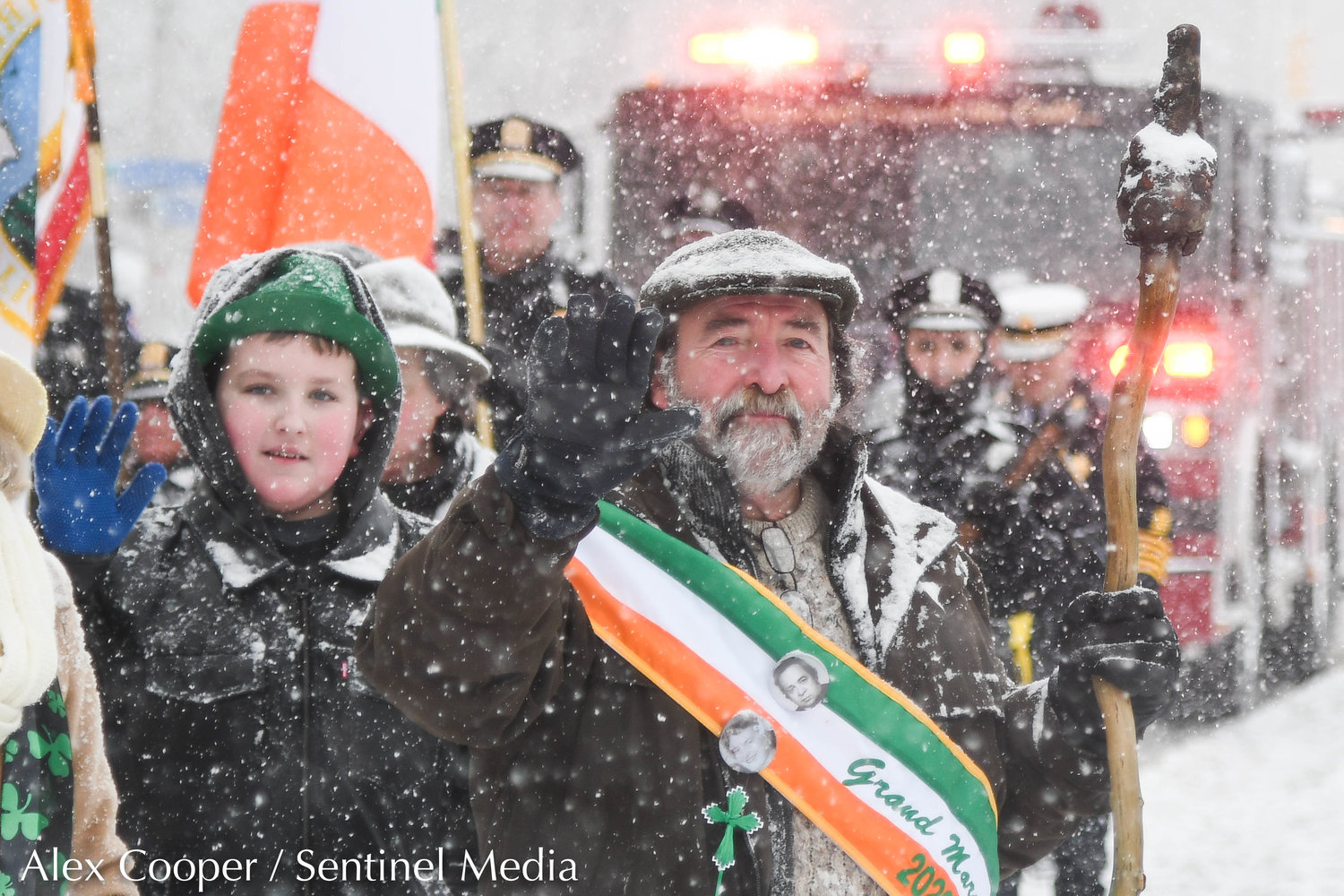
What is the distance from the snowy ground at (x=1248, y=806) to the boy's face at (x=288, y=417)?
10.8 feet

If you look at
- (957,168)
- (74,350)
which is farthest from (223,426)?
(957,168)

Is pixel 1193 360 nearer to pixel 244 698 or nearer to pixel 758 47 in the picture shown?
pixel 758 47

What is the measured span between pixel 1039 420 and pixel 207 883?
310cm

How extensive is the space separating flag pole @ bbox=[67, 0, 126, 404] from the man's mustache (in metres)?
2.19

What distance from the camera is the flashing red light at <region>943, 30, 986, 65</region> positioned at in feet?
21.9

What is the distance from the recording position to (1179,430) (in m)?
6.27

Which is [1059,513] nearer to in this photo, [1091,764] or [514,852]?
[1091,764]

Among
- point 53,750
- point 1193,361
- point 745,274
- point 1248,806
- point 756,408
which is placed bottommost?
point 1248,806

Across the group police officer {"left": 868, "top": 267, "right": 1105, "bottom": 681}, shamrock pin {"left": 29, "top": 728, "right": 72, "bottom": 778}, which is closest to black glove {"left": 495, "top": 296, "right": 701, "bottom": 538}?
shamrock pin {"left": 29, "top": 728, "right": 72, "bottom": 778}

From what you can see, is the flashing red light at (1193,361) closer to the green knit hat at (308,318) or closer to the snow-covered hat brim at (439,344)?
the snow-covered hat brim at (439,344)

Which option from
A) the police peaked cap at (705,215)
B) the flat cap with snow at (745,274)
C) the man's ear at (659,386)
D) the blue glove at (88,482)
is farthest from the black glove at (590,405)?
the police peaked cap at (705,215)

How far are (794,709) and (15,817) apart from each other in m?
1.22

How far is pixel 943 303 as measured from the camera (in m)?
4.53

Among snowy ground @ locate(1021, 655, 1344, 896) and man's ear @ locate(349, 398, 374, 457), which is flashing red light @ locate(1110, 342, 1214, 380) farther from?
man's ear @ locate(349, 398, 374, 457)
